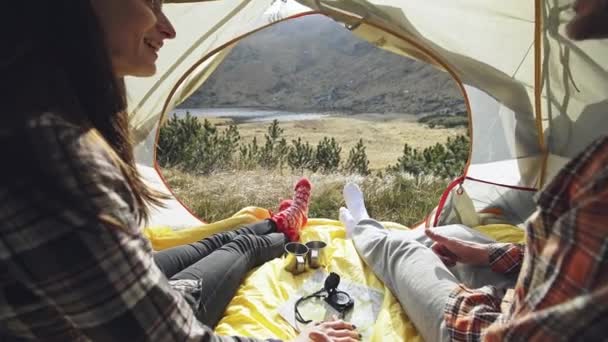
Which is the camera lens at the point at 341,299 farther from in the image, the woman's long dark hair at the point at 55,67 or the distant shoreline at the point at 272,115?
the distant shoreline at the point at 272,115

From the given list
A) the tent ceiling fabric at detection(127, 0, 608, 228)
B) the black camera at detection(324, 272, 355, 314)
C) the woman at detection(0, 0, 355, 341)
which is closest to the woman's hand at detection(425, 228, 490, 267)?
the black camera at detection(324, 272, 355, 314)

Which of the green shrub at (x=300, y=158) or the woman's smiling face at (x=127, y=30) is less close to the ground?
the woman's smiling face at (x=127, y=30)

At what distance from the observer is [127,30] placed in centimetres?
66

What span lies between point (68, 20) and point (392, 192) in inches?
113

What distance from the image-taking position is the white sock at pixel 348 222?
1.75 m

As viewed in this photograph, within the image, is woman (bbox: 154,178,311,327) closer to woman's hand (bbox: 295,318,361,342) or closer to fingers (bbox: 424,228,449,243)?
woman's hand (bbox: 295,318,361,342)

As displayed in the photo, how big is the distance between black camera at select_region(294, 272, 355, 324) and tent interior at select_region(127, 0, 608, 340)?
9 centimetres

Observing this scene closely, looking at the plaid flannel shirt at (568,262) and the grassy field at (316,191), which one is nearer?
the plaid flannel shirt at (568,262)

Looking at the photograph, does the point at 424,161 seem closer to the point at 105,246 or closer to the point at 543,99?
the point at 543,99

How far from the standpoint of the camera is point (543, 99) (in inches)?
60.3

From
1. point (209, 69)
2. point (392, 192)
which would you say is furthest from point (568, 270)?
point (392, 192)

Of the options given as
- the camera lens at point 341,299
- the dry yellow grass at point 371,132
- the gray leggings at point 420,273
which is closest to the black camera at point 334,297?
the camera lens at point 341,299

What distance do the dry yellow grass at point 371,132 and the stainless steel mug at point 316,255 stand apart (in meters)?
2.68

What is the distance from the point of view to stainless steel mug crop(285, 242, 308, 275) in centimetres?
142
